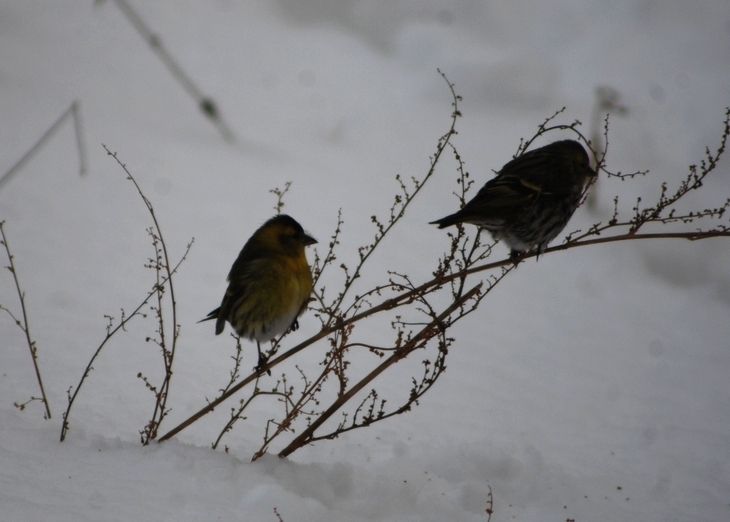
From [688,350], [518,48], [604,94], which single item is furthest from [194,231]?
[518,48]

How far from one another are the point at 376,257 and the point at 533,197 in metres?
2.93

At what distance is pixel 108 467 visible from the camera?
102 inches

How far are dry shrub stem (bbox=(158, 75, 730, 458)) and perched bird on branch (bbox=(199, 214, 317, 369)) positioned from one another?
0.32 ft

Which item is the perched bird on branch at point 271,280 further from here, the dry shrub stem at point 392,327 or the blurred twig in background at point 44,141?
the blurred twig in background at point 44,141

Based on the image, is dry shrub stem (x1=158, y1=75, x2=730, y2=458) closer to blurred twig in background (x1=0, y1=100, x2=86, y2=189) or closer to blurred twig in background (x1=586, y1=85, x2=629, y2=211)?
blurred twig in background (x1=586, y1=85, x2=629, y2=211)

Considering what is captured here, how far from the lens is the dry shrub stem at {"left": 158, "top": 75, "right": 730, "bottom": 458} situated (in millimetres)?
2678

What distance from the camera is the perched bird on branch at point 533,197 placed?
320 centimetres

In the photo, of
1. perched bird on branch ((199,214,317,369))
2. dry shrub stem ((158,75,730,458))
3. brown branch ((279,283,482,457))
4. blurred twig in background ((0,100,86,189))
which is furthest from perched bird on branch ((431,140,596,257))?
blurred twig in background ((0,100,86,189))

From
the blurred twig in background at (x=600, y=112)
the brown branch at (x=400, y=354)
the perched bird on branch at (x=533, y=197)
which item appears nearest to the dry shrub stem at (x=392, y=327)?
the brown branch at (x=400, y=354)

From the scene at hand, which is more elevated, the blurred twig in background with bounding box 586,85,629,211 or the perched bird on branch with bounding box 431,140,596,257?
the blurred twig in background with bounding box 586,85,629,211

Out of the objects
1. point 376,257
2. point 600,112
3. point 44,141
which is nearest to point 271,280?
point 376,257

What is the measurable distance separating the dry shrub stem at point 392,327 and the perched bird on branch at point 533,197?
151mm

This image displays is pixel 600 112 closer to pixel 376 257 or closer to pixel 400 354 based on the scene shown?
pixel 376 257

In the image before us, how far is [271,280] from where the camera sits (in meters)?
3.08
